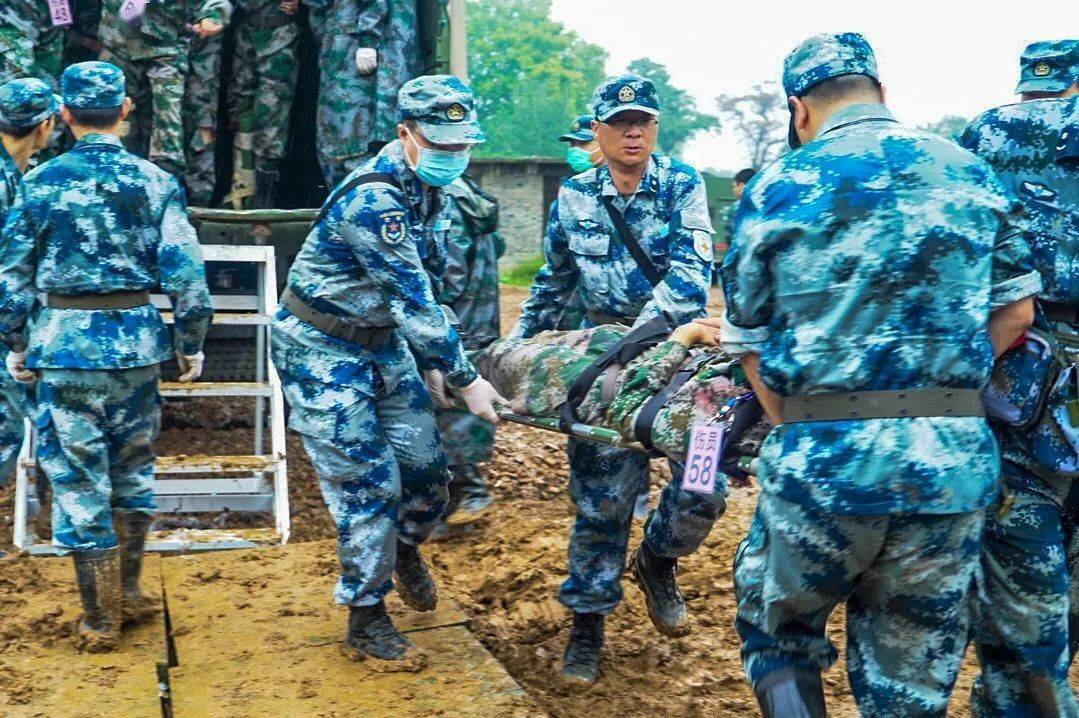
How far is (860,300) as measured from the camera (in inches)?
105

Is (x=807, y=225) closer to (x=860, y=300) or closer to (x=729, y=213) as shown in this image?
(x=860, y=300)

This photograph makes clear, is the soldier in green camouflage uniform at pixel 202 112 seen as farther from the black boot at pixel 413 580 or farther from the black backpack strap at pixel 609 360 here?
the black backpack strap at pixel 609 360

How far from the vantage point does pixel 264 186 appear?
7.66 metres

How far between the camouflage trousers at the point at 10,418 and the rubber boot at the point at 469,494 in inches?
78.7

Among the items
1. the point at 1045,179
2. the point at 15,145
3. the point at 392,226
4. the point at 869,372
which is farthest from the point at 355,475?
the point at 15,145

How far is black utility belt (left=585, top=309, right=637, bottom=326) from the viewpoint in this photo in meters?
4.75

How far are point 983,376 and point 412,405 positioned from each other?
2.19 metres

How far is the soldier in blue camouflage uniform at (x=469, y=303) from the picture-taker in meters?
6.14

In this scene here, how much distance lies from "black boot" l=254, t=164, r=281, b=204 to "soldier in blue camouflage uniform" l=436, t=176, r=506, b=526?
5.97ft

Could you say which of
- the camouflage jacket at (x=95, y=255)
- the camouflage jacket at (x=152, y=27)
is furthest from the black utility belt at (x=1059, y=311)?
the camouflage jacket at (x=152, y=27)

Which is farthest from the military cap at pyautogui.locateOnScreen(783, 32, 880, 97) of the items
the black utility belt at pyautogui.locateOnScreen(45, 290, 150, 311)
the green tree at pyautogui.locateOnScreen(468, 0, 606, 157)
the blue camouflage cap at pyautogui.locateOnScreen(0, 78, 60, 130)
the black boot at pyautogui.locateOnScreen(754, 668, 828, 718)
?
the green tree at pyautogui.locateOnScreen(468, 0, 606, 157)

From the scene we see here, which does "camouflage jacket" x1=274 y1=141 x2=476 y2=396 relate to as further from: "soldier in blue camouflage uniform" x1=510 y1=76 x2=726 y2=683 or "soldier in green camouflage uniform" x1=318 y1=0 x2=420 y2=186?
"soldier in green camouflage uniform" x1=318 y1=0 x2=420 y2=186

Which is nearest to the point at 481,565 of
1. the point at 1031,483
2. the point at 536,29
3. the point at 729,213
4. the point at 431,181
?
the point at 431,181

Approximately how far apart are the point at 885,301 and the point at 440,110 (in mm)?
2023
